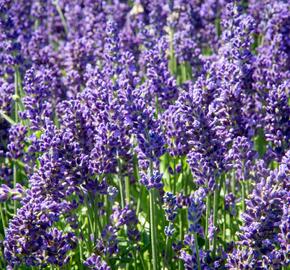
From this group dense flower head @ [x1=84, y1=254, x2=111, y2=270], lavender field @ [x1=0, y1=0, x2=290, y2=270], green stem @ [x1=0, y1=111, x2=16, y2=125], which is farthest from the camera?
green stem @ [x1=0, y1=111, x2=16, y2=125]

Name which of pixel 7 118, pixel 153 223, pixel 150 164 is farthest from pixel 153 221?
pixel 7 118

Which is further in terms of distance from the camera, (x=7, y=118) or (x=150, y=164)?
(x=7, y=118)

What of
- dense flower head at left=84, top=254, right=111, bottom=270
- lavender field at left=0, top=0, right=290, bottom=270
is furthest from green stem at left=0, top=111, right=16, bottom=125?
dense flower head at left=84, top=254, right=111, bottom=270

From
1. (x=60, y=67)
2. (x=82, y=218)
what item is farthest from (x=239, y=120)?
(x=60, y=67)

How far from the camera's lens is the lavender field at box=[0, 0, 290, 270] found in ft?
12.3

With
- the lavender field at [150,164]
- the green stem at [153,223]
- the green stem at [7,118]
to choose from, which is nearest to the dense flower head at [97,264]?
the lavender field at [150,164]

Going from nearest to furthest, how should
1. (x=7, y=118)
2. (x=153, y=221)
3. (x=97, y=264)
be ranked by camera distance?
1. (x=97, y=264)
2. (x=153, y=221)
3. (x=7, y=118)

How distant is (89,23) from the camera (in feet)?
25.2

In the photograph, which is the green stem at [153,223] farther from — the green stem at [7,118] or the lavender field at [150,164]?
the green stem at [7,118]

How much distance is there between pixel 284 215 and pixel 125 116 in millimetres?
1313

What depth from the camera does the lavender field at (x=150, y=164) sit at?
147 inches

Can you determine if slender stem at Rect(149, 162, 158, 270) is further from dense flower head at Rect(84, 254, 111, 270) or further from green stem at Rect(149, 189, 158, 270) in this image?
dense flower head at Rect(84, 254, 111, 270)

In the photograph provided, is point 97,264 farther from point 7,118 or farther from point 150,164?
point 7,118

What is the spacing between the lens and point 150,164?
3.92 meters
